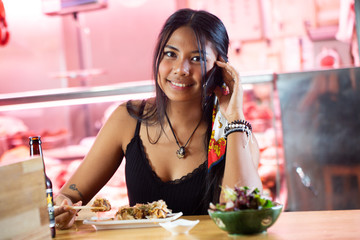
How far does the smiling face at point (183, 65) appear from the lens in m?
2.05

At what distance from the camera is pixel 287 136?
10.6 feet

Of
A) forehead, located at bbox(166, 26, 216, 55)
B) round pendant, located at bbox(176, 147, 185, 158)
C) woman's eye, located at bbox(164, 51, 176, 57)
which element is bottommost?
round pendant, located at bbox(176, 147, 185, 158)

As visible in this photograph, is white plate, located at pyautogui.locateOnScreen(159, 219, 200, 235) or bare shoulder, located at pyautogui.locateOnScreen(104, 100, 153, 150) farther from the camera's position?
bare shoulder, located at pyautogui.locateOnScreen(104, 100, 153, 150)

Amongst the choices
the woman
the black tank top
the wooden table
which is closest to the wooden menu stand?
the wooden table

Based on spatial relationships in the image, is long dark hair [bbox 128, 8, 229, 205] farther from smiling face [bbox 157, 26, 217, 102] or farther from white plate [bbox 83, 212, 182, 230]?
white plate [bbox 83, 212, 182, 230]

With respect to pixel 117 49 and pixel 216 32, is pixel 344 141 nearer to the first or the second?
pixel 216 32

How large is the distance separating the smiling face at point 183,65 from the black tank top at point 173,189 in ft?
1.02

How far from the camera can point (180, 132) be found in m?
2.23

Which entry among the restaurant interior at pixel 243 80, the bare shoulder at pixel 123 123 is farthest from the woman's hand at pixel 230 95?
the restaurant interior at pixel 243 80

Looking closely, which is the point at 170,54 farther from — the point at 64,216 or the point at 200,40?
the point at 64,216

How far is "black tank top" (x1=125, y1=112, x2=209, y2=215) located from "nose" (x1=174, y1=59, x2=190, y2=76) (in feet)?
1.28

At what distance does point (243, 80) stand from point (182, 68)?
1.32m

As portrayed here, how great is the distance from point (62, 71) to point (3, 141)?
131cm

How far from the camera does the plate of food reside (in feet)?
5.06
